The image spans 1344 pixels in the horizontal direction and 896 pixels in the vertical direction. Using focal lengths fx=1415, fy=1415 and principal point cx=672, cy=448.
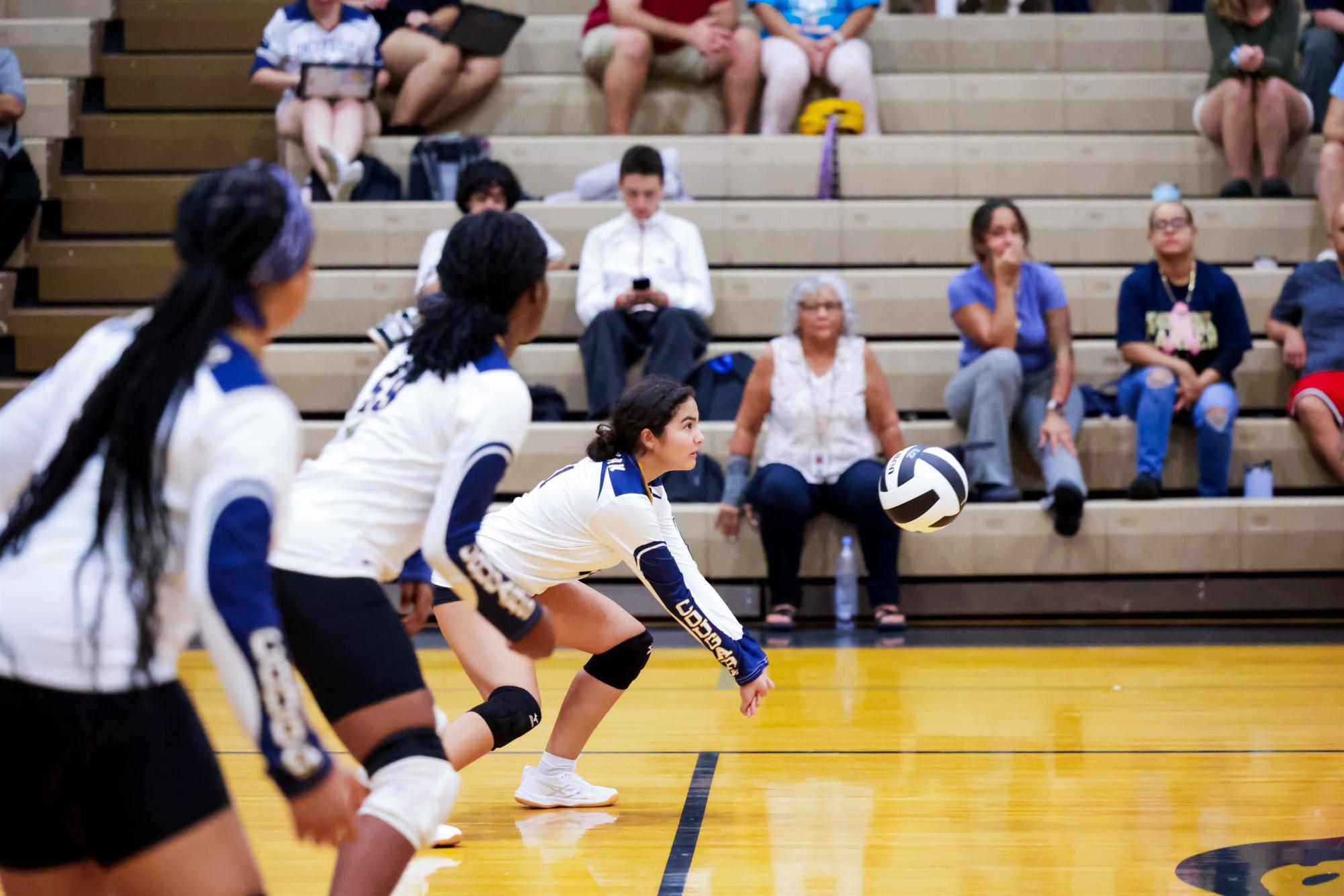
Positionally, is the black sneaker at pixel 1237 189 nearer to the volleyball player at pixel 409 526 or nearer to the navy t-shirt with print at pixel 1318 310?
the navy t-shirt with print at pixel 1318 310

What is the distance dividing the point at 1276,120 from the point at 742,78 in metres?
3.02

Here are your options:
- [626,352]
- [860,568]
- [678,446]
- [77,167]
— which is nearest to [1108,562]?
[860,568]

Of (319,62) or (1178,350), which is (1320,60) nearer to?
(1178,350)

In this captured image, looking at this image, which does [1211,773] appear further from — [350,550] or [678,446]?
[350,550]

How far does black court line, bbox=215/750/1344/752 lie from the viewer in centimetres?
415

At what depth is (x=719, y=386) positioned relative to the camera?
279 inches

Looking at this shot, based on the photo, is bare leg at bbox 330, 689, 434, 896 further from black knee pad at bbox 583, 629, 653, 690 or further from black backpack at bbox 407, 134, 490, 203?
black backpack at bbox 407, 134, 490, 203

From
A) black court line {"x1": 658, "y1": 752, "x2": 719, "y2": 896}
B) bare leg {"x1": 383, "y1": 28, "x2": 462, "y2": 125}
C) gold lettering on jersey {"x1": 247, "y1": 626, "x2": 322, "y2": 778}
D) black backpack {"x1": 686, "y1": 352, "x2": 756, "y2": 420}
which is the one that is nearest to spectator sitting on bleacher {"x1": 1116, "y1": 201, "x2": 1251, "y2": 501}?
black backpack {"x1": 686, "y1": 352, "x2": 756, "y2": 420}

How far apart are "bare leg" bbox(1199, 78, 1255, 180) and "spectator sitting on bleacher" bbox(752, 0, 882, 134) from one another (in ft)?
6.30

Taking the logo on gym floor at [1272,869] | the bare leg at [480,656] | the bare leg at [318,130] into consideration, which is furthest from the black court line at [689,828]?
the bare leg at [318,130]

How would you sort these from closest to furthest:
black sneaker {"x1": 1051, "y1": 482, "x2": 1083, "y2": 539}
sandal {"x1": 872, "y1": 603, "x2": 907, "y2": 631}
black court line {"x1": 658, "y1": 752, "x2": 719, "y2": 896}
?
black court line {"x1": 658, "y1": 752, "x2": 719, "y2": 896}, sandal {"x1": 872, "y1": 603, "x2": 907, "y2": 631}, black sneaker {"x1": 1051, "y1": 482, "x2": 1083, "y2": 539}

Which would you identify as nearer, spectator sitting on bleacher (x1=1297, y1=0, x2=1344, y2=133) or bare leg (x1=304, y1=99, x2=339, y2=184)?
bare leg (x1=304, y1=99, x2=339, y2=184)

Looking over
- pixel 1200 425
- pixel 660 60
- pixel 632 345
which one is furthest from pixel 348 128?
pixel 1200 425

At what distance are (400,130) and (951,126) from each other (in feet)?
11.0
